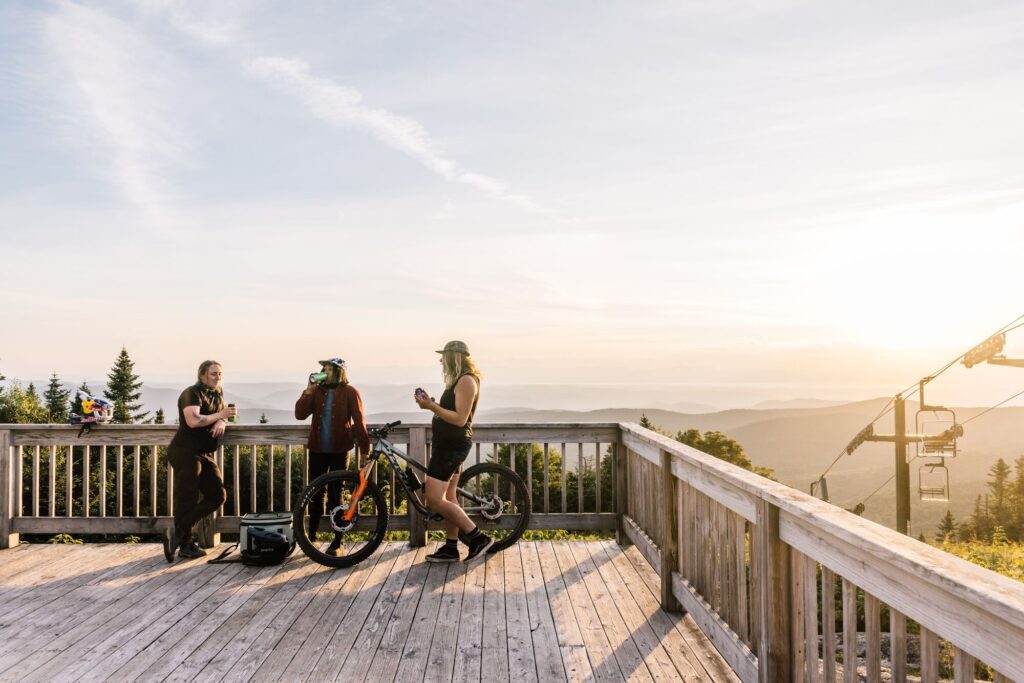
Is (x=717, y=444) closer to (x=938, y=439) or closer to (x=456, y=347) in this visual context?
(x=938, y=439)

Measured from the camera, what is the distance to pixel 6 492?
6145 millimetres

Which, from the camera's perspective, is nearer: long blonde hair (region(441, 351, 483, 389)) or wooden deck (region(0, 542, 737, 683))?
wooden deck (region(0, 542, 737, 683))

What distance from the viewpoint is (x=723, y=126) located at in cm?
1090

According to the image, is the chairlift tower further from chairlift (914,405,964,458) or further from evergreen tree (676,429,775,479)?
evergreen tree (676,429,775,479)

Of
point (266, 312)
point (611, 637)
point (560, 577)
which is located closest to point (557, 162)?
point (560, 577)

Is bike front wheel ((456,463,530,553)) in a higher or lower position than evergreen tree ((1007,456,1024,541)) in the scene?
higher

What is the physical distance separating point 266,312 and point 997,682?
32680mm

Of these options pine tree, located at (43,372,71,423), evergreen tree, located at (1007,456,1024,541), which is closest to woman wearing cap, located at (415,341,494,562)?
evergreen tree, located at (1007,456,1024,541)

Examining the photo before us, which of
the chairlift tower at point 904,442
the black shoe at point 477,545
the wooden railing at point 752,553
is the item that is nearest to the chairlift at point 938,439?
the chairlift tower at point 904,442

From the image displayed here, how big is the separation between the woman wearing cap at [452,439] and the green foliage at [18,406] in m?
44.6

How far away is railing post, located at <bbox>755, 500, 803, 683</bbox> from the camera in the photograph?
9.21 feet

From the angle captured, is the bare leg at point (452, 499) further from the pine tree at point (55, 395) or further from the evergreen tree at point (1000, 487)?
the evergreen tree at point (1000, 487)

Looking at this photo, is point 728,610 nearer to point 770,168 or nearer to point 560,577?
point 560,577

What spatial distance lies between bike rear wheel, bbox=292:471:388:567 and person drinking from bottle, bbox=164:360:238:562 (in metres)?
0.80
